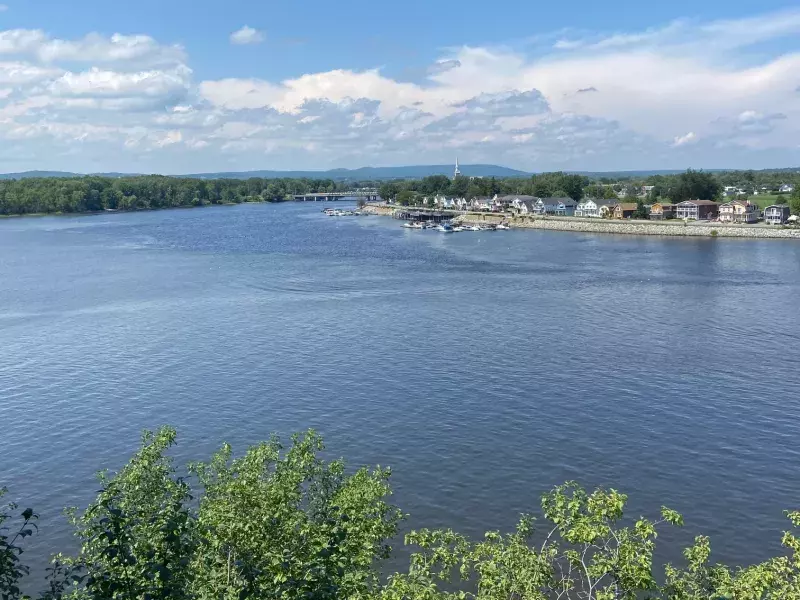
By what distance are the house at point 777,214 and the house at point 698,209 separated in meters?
9.28

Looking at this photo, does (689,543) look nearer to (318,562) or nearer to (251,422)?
(318,562)

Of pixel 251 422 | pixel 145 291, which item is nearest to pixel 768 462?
pixel 251 422

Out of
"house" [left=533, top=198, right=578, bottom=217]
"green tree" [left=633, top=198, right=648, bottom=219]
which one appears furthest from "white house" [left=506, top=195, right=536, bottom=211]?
"green tree" [left=633, top=198, right=648, bottom=219]

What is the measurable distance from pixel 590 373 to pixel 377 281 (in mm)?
25947

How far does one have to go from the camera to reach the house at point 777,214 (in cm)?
8700

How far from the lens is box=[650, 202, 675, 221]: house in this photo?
9981 centimetres

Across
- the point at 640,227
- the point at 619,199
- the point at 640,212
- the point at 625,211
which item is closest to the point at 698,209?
the point at 640,212

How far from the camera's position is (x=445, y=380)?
89.2ft

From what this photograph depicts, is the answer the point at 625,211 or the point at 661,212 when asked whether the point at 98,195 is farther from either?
the point at 661,212

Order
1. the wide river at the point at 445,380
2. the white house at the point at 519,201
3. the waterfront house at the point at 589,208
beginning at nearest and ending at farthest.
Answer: the wide river at the point at 445,380 < the waterfront house at the point at 589,208 < the white house at the point at 519,201

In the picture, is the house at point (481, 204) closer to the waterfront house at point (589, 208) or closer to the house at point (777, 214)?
the waterfront house at point (589, 208)

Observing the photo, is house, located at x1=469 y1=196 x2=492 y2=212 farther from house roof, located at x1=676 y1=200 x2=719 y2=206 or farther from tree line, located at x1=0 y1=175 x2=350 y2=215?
tree line, located at x1=0 y1=175 x2=350 y2=215

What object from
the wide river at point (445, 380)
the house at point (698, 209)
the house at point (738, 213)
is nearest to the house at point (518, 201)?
the house at point (698, 209)

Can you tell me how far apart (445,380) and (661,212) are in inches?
3239
